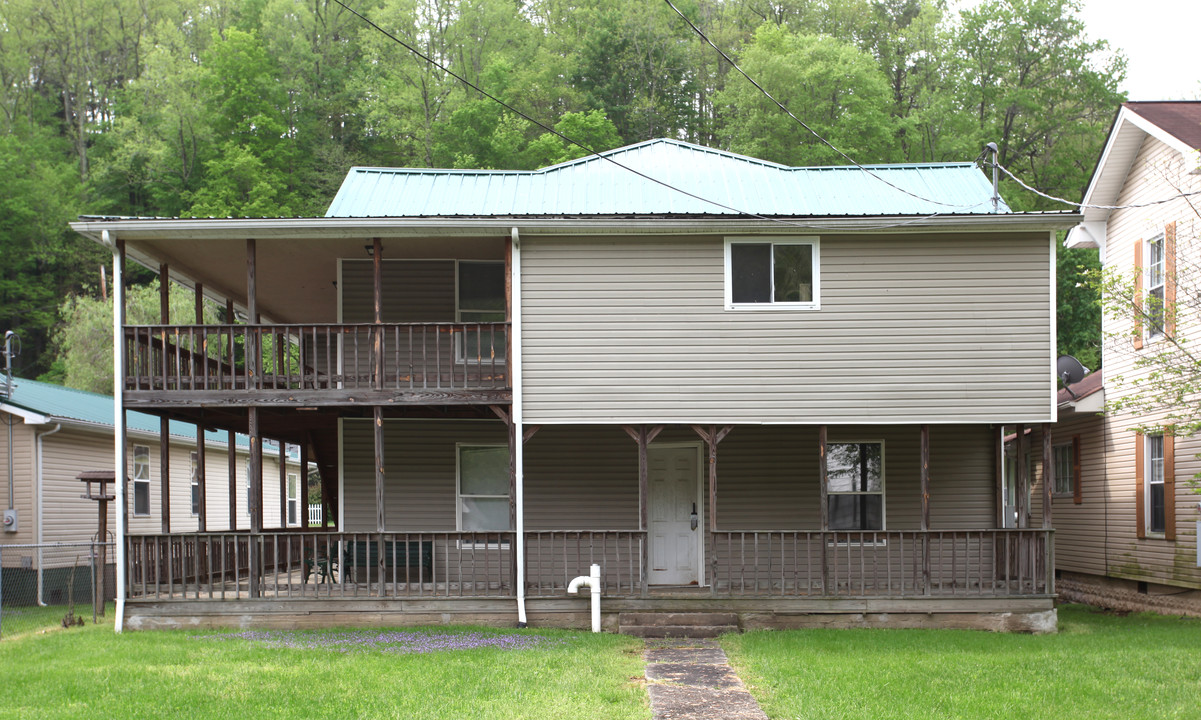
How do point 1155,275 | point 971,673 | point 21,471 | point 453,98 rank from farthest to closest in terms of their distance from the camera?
point 453,98, point 21,471, point 1155,275, point 971,673

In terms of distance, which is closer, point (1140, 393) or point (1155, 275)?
point (1140, 393)

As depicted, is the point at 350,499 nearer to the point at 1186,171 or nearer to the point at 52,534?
the point at 52,534

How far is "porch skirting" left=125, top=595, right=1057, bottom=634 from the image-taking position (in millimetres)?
13727

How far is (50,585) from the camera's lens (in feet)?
61.7

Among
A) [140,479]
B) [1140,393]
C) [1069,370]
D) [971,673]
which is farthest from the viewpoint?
[140,479]

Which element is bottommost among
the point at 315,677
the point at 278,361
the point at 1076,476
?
the point at 315,677

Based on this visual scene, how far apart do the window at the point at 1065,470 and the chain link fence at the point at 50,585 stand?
15.8 meters

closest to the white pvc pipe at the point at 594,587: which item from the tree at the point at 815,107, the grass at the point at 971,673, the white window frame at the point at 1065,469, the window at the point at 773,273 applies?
the grass at the point at 971,673

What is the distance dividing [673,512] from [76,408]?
39.6ft

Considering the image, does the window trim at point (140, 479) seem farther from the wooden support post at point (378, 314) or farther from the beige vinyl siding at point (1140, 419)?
the beige vinyl siding at point (1140, 419)

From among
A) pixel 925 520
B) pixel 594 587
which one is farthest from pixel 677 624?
pixel 925 520

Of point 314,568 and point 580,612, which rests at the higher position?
point 314,568

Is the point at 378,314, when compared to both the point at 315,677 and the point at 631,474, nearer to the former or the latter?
the point at 631,474

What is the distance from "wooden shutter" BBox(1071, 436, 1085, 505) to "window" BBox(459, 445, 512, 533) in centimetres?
1022
